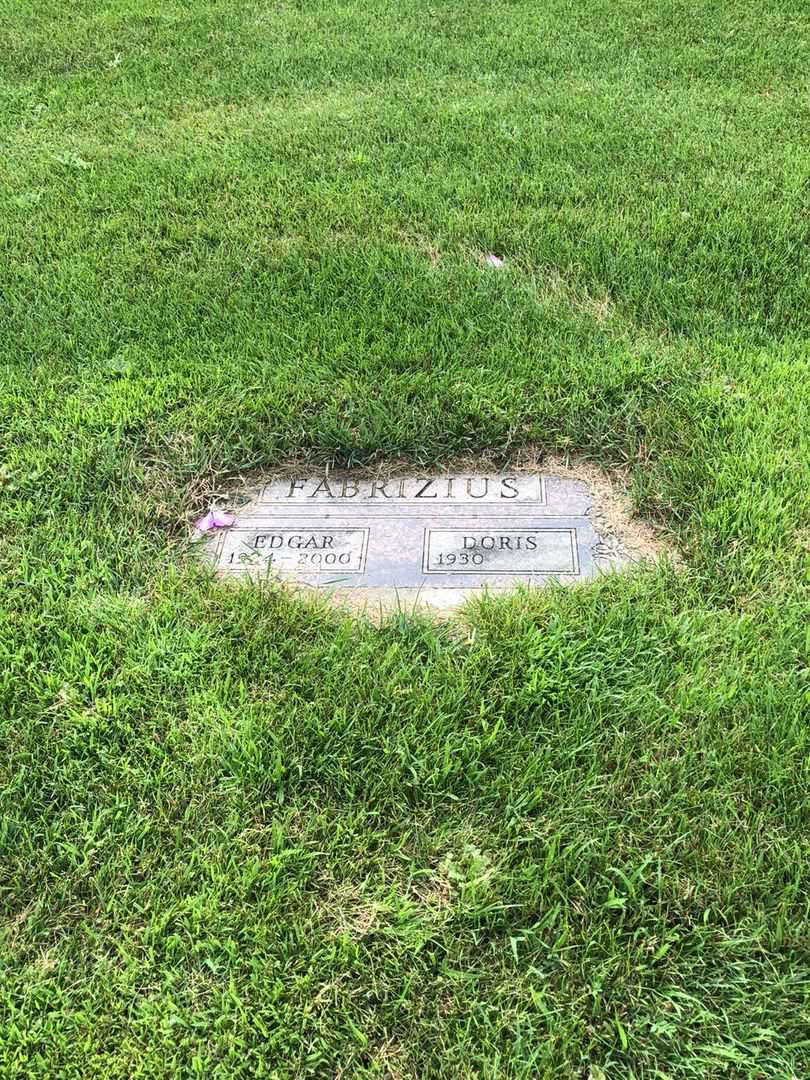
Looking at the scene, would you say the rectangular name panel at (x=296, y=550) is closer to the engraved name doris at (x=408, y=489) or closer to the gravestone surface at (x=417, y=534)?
the gravestone surface at (x=417, y=534)

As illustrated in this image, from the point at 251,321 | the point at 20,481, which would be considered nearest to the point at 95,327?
the point at 251,321

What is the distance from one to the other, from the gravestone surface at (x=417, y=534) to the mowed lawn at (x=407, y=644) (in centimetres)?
13

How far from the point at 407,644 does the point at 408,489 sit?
672mm

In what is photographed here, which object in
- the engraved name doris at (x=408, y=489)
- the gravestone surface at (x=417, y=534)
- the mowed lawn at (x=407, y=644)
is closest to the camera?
the mowed lawn at (x=407, y=644)

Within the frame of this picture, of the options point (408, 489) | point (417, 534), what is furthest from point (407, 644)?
point (408, 489)

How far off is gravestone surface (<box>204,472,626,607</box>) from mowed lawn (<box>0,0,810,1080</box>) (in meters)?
0.13

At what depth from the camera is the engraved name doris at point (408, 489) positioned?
2.70 meters

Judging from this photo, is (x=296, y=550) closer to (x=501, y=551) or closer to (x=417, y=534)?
(x=417, y=534)

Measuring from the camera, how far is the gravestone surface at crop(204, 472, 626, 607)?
2441 millimetres

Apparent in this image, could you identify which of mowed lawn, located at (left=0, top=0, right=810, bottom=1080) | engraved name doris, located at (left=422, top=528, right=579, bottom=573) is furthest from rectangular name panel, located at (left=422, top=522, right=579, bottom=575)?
mowed lawn, located at (left=0, top=0, right=810, bottom=1080)

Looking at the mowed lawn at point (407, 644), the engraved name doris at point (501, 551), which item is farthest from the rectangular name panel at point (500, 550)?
the mowed lawn at point (407, 644)

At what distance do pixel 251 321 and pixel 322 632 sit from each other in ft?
5.25

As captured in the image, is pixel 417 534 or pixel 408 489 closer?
pixel 417 534

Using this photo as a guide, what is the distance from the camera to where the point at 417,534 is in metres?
2.57
